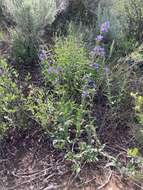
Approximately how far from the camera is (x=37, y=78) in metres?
3.30

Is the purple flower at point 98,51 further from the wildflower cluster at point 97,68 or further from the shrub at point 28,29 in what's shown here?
the shrub at point 28,29

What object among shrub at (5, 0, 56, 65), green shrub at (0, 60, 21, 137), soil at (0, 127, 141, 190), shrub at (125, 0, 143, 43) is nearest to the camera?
soil at (0, 127, 141, 190)

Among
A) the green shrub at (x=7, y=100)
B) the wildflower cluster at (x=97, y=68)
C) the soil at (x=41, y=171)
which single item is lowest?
the soil at (x=41, y=171)

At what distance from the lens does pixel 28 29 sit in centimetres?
346

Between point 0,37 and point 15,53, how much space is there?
1.01 ft

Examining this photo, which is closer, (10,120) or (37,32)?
(10,120)

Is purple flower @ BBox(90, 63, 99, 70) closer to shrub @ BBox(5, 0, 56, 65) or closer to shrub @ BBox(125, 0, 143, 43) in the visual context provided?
shrub @ BBox(5, 0, 56, 65)

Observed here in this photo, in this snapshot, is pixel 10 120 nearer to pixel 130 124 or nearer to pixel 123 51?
pixel 130 124

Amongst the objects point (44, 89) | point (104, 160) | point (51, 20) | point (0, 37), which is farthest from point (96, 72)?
point (0, 37)

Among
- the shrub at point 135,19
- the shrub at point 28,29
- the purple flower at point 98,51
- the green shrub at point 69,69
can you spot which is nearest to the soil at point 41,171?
the green shrub at point 69,69

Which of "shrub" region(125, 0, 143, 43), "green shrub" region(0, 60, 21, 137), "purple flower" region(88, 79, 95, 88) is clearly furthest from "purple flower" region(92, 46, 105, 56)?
"shrub" region(125, 0, 143, 43)

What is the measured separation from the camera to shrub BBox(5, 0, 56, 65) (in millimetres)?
3402

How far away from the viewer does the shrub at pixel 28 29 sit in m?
3.40

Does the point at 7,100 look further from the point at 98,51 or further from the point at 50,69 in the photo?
the point at 98,51
